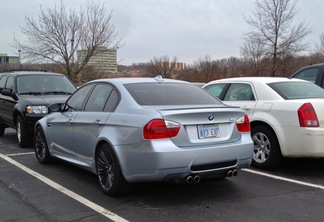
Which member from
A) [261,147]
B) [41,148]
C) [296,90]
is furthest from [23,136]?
[296,90]

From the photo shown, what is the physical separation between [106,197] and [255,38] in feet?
98.1

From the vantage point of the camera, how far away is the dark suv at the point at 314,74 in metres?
8.19

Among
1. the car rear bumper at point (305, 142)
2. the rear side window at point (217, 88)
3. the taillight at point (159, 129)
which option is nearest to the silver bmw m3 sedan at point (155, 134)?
the taillight at point (159, 129)

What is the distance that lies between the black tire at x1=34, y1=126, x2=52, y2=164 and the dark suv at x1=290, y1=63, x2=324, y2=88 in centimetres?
531

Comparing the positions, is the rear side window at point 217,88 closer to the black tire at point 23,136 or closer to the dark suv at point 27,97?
the dark suv at point 27,97

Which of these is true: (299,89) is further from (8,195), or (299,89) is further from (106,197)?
(8,195)

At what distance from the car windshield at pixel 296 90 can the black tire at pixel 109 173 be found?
9.92 ft

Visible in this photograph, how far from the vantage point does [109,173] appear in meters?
4.90

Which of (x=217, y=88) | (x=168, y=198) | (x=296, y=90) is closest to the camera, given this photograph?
(x=168, y=198)

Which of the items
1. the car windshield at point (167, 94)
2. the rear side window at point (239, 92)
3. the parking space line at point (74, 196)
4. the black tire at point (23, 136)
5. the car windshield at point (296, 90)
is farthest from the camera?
the black tire at point (23, 136)

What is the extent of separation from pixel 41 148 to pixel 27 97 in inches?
86.0

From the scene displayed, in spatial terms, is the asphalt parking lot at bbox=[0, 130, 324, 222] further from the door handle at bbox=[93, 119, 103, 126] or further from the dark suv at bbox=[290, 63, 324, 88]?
the dark suv at bbox=[290, 63, 324, 88]

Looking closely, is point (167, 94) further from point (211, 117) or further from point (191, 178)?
point (191, 178)

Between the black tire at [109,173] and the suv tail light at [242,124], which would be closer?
the black tire at [109,173]
